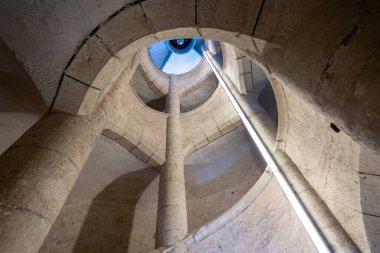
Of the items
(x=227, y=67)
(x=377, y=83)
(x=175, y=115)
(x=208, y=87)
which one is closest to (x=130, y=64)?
(x=175, y=115)

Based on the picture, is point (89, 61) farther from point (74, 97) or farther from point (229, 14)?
point (229, 14)

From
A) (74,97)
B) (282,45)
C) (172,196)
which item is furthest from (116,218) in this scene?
(282,45)

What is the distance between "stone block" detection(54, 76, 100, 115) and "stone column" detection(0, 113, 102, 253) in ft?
0.31

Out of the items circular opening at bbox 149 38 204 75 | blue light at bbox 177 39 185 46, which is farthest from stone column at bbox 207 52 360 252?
blue light at bbox 177 39 185 46

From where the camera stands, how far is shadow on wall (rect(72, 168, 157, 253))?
6711mm

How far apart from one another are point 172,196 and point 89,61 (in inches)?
133

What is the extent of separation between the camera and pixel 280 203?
355 cm

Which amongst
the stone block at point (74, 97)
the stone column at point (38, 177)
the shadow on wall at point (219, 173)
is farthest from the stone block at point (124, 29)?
the shadow on wall at point (219, 173)

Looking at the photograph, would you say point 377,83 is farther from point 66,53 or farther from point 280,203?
point 280,203

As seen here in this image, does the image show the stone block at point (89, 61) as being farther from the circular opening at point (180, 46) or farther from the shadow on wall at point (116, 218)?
the circular opening at point (180, 46)

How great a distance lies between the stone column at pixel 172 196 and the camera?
13.6 feet

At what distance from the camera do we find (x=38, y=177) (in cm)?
187

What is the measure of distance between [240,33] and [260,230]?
10.7ft

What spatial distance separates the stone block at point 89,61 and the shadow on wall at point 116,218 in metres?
4.84
